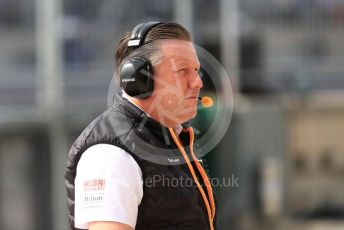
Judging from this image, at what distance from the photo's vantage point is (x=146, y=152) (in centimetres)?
188

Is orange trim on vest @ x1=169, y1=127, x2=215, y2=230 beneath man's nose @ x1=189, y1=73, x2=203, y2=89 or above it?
beneath

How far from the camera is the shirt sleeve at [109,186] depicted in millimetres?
1793

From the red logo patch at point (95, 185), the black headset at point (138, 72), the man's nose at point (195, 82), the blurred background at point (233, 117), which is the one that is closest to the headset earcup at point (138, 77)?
the black headset at point (138, 72)

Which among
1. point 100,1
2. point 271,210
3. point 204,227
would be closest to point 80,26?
point 100,1

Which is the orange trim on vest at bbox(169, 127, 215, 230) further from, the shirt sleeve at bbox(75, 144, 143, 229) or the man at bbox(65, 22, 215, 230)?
the shirt sleeve at bbox(75, 144, 143, 229)

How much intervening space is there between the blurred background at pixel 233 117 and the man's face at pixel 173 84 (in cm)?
592

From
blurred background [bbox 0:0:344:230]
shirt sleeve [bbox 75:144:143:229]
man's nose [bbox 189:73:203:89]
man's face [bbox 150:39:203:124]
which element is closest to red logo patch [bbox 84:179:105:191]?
shirt sleeve [bbox 75:144:143:229]

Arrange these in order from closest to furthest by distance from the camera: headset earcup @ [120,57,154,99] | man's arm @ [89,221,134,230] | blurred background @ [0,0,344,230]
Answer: man's arm @ [89,221,134,230]
headset earcup @ [120,57,154,99]
blurred background @ [0,0,344,230]

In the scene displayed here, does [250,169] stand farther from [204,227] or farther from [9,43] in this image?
[204,227]

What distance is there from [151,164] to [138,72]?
0.78 ft

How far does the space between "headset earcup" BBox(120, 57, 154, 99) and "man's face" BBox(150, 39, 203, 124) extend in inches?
0.7

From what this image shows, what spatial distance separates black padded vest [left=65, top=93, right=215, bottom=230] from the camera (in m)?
1.87

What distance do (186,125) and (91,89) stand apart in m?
6.91

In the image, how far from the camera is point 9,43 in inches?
356
